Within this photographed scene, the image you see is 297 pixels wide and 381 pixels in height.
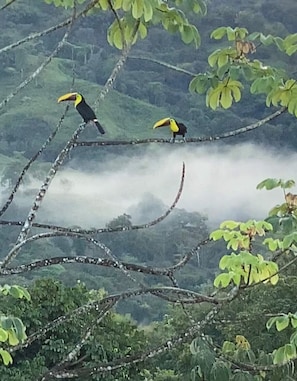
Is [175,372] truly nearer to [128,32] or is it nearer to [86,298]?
[86,298]

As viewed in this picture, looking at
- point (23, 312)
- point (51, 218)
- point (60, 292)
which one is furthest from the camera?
point (51, 218)

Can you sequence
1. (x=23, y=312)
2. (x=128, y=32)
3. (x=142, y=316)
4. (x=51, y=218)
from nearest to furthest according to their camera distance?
(x=128, y=32) → (x=23, y=312) → (x=142, y=316) → (x=51, y=218)

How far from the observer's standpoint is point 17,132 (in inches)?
1448

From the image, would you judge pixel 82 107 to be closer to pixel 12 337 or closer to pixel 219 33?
pixel 219 33

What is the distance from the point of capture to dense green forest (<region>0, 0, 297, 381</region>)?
5.86 feet

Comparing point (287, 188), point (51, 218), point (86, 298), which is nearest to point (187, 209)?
point (51, 218)

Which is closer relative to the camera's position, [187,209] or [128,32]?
[128,32]

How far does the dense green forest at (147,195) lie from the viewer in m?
1.79

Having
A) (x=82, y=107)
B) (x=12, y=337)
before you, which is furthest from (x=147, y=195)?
(x=12, y=337)

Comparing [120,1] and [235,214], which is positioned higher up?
[235,214]

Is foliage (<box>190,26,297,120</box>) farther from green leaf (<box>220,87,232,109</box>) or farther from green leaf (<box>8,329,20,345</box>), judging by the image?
green leaf (<box>8,329,20,345</box>)

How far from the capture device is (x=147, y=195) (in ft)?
129

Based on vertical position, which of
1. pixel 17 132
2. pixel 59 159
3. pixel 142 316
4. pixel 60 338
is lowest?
pixel 59 159

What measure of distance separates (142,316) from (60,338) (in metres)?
14.5
